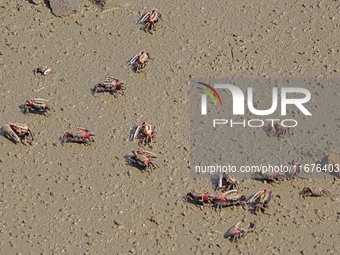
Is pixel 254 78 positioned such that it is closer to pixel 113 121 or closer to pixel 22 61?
pixel 113 121

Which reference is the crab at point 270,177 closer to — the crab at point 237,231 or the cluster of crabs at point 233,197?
the cluster of crabs at point 233,197

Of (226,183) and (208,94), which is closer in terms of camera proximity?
(226,183)

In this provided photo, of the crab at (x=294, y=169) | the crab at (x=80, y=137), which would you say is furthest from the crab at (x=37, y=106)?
the crab at (x=294, y=169)

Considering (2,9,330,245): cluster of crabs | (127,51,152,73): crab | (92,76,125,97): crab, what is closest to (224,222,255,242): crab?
(2,9,330,245): cluster of crabs

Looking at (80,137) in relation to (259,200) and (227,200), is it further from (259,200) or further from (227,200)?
(259,200)

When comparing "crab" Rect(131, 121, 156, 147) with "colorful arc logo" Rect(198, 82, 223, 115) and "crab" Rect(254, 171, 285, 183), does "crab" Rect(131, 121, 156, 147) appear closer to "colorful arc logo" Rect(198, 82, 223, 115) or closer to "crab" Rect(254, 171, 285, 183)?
"colorful arc logo" Rect(198, 82, 223, 115)

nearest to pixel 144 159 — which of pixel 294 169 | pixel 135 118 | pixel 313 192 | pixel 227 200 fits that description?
pixel 135 118
